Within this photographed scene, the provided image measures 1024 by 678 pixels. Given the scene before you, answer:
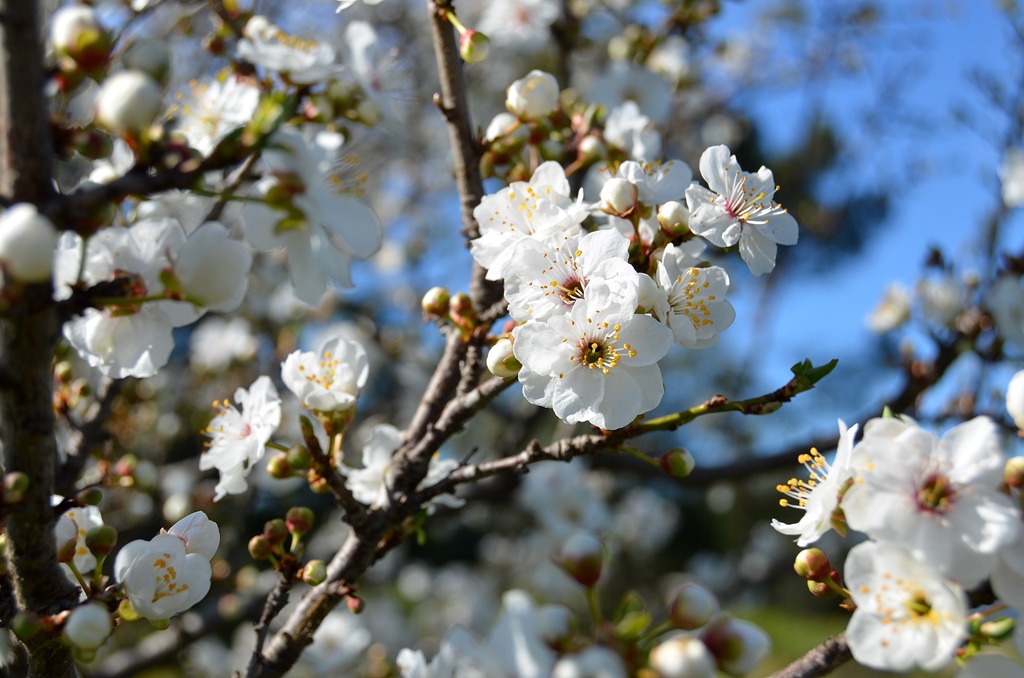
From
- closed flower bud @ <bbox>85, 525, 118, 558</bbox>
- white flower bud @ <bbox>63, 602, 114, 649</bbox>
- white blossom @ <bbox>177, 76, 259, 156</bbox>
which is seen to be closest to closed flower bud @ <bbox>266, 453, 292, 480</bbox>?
closed flower bud @ <bbox>85, 525, 118, 558</bbox>

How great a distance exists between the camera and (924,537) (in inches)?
35.8

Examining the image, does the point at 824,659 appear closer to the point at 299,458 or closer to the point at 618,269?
the point at 618,269

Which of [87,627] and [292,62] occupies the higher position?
[292,62]

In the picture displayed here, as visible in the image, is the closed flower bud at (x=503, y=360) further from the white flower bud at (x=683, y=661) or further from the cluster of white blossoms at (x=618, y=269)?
the white flower bud at (x=683, y=661)

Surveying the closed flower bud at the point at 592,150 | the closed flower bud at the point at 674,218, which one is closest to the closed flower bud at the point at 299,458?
the closed flower bud at the point at 674,218

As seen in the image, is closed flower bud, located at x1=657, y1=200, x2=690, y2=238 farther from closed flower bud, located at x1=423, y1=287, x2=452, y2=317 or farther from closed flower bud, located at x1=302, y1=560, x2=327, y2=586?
closed flower bud, located at x1=302, y1=560, x2=327, y2=586

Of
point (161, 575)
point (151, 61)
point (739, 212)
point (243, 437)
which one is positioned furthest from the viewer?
point (243, 437)

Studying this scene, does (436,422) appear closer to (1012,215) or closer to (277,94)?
(277,94)

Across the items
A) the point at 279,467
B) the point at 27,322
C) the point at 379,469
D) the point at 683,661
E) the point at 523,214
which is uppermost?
the point at 27,322

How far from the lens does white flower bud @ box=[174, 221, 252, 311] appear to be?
39.1 inches

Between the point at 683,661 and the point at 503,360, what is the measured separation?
0.50m

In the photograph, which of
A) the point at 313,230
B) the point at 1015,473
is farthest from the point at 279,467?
the point at 1015,473

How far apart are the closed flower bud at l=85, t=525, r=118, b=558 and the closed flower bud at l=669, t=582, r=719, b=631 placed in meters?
0.85

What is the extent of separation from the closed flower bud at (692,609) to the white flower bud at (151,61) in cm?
100
